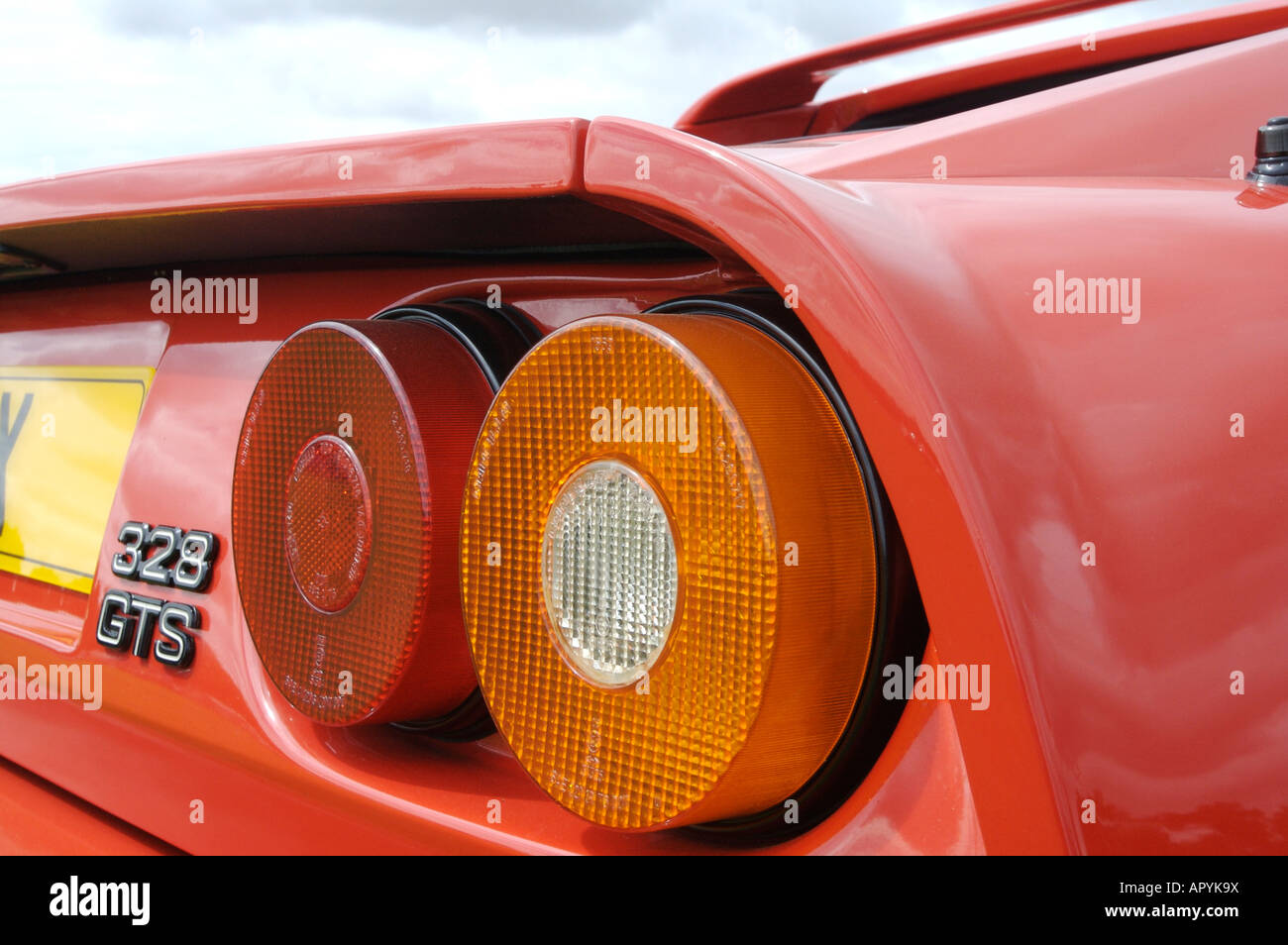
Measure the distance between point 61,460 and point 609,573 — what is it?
1.05 metres

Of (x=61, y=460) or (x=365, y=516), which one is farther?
(x=61, y=460)

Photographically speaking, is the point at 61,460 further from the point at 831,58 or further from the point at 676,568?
the point at 831,58

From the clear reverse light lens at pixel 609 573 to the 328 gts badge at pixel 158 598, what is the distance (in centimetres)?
60

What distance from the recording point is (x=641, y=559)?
827 mm

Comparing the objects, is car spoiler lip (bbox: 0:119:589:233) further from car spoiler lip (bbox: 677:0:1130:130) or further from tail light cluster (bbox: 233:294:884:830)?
car spoiler lip (bbox: 677:0:1130:130)

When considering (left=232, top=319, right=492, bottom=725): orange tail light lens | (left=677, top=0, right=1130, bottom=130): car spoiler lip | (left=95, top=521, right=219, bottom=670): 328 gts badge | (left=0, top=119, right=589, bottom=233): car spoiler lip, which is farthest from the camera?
(left=677, top=0, right=1130, bottom=130): car spoiler lip

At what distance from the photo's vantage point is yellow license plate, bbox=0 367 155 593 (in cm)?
148

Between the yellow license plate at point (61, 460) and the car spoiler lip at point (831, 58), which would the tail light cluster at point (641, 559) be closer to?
the yellow license plate at point (61, 460)

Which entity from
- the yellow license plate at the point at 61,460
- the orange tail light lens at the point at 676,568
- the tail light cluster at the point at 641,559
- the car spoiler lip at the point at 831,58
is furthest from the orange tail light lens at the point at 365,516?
the car spoiler lip at the point at 831,58

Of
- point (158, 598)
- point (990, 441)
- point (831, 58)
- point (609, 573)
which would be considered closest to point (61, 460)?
point (158, 598)

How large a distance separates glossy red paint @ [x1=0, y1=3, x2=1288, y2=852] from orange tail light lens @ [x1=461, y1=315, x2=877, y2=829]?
0.07 m

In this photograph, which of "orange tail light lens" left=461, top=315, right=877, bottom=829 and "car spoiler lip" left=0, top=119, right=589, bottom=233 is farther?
"car spoiler lip" left=0, top=119, right=589, bottom=233

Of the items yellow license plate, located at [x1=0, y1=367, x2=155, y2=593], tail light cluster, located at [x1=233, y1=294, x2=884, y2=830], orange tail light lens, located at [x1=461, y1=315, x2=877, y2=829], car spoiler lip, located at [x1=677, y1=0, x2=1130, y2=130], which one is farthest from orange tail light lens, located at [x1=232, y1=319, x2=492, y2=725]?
car spoiler lip, located at [x1=677, y1=0, x2=1130, y2=130]
